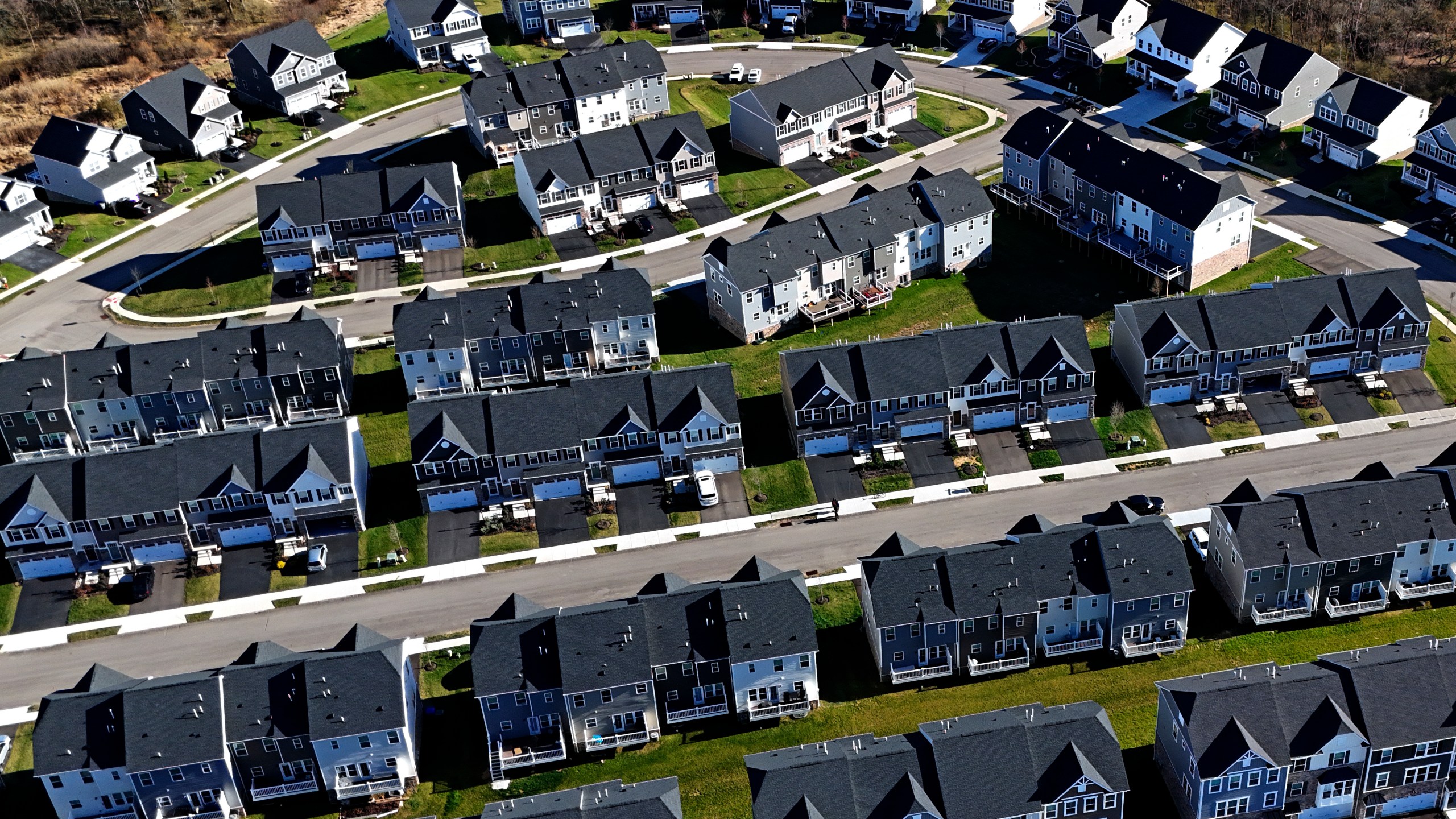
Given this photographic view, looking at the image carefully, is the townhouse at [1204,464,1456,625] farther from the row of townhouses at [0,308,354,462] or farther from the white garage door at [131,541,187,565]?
the white garage door at [131,541,187,565]

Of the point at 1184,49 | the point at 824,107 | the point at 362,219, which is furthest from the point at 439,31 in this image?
the point at 1184,49

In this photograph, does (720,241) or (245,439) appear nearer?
(245,439)

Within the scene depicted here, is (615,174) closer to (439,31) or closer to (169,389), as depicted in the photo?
(439,31)

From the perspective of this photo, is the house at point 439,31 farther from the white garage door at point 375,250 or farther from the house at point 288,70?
the white garage door at point 375,250

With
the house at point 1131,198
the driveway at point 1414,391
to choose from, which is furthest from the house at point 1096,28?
the driveway at point 1414,391

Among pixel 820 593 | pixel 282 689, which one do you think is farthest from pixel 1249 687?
pixel 282 689

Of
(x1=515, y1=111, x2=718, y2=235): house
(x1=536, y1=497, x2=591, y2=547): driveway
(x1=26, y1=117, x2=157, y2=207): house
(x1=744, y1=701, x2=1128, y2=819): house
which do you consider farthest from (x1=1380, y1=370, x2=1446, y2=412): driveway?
(x1=26, y1=117, x2=157, y2=207): house

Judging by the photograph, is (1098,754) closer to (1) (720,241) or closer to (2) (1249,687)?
(2) (1249,687)
